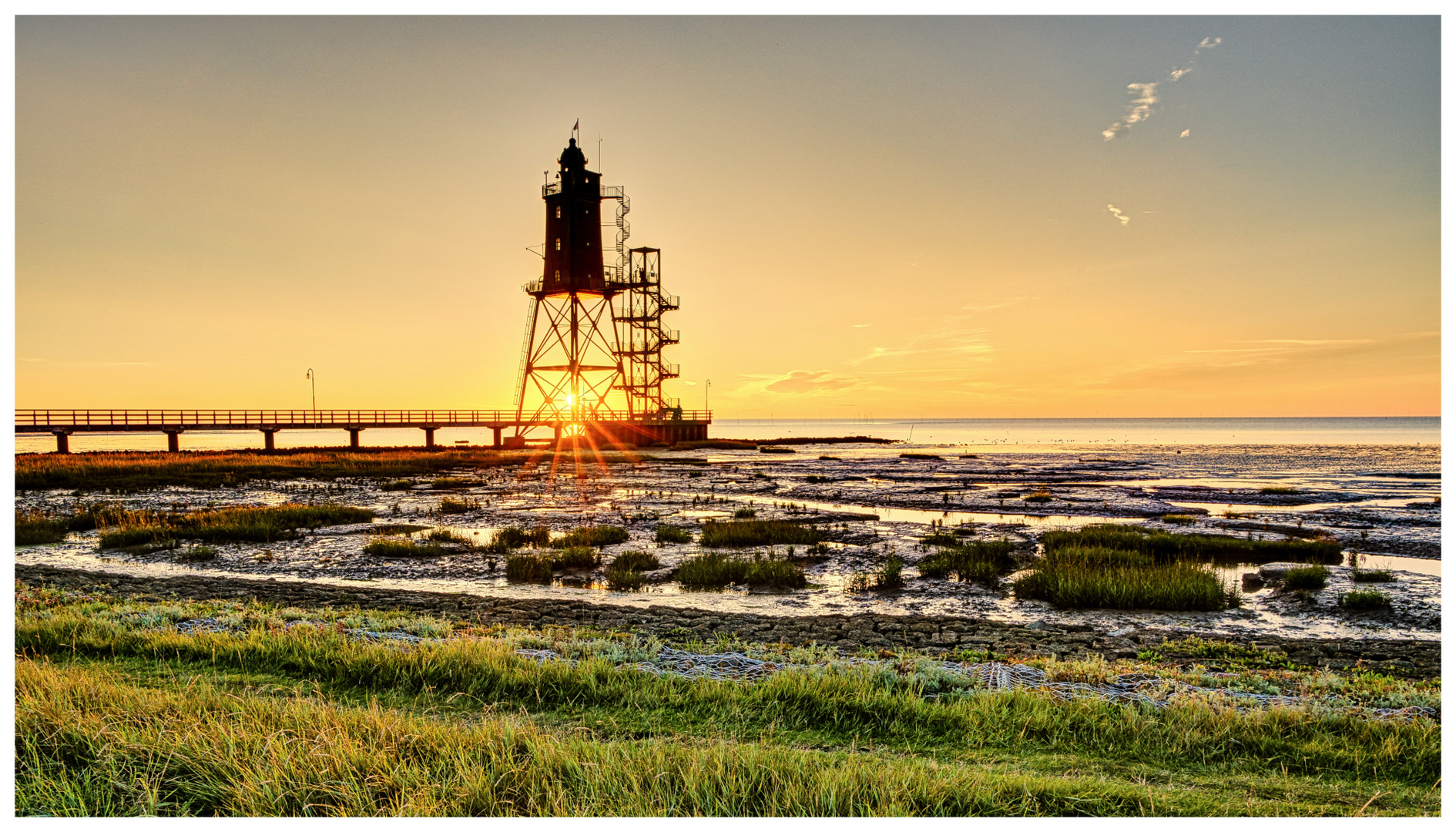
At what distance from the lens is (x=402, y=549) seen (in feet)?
58.9

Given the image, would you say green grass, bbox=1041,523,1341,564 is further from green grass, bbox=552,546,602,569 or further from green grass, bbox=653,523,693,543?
green grass, bbox=552,546,602,569

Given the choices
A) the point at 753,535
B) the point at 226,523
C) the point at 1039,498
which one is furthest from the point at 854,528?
the point at 226,523

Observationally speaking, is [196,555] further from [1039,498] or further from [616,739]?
[1039,498]

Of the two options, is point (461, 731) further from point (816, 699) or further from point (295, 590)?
point (295, 590)

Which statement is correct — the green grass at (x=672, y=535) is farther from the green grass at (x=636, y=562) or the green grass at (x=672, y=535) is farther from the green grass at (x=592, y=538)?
the green grass at (x=636, y=562)

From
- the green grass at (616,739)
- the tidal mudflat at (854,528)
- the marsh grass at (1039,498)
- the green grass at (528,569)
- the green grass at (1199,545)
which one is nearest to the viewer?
the green grass at (616,739)

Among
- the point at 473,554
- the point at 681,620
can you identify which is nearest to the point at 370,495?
the point at 473,554

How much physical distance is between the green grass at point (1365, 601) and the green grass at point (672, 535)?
13.2 metres

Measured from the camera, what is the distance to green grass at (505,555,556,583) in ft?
50.0

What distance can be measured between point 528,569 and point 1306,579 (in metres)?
14.5

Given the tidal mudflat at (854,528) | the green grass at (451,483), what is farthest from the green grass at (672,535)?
the green grass at (451,483)

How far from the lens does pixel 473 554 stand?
59.0 ft

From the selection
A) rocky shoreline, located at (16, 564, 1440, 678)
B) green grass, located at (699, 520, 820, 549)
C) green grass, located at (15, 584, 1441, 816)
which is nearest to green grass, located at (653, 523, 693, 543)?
green grass, located at (699, 520, 820, 549)

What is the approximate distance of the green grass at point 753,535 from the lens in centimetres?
1945
